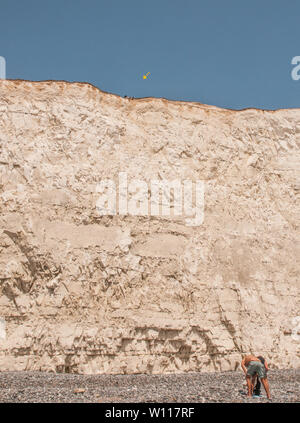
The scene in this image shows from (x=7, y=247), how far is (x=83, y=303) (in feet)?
9.53

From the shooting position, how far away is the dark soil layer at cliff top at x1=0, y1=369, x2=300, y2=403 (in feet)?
30.5

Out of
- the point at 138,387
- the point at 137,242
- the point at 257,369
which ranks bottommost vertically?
the point at 138,387

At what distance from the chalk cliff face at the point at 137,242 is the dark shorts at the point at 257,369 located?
15.3ft

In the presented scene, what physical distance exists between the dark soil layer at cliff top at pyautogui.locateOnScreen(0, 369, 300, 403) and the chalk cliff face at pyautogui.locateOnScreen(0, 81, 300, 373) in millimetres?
1165

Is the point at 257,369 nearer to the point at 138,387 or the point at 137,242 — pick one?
the point at 138,387

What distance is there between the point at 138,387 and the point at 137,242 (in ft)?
Answer: 17.7

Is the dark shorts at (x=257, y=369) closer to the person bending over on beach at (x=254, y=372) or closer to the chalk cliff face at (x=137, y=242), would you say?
the person bending over on beach at (x=254, y=372)

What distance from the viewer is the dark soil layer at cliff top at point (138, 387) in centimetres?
930

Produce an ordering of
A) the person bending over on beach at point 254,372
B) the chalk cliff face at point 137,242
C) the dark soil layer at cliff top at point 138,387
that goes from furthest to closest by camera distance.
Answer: the chalk cliff face at point 137,242, the person bending over on beach at point 254,372, the dark soil layer at cliff top at point 138,387

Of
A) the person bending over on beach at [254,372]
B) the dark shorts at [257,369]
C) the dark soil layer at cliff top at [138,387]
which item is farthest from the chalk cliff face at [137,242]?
the dark shorts at [257,369]

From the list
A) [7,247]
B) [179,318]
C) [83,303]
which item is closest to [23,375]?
[83,303]

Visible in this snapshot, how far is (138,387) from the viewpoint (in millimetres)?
11141

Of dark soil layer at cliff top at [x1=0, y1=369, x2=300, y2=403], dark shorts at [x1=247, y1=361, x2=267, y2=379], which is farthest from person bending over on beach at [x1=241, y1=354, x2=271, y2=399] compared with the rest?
dark soil layer at cliff top at [x1=0, y1=369, x2=300, y2=403]

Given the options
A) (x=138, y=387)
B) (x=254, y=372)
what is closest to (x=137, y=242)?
(x=138, y=387)
